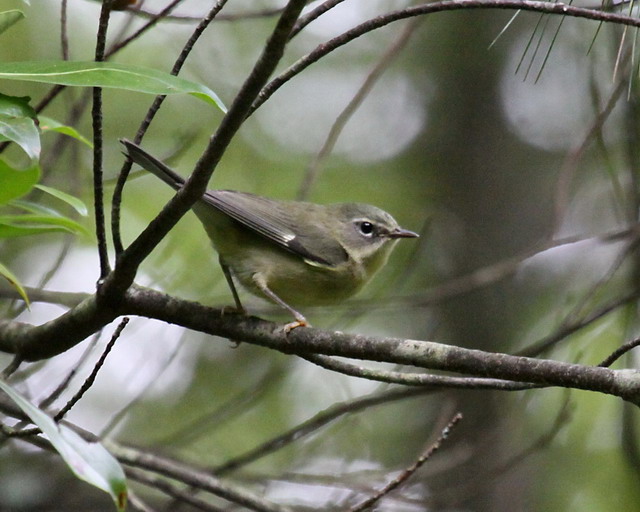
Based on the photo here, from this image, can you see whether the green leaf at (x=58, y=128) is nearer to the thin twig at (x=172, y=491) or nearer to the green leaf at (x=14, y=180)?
the green leaf at (x=14, y=180)

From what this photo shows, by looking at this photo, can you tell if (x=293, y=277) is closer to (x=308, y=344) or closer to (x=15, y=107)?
(x=308, y=344)

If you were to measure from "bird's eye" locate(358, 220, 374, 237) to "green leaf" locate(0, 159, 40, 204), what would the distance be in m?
2.92

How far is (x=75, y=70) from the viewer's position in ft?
8.04

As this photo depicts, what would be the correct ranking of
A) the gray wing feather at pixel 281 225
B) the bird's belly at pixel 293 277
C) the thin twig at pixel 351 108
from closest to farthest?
the gray wing feather at pixel 281 225
the bird's belly at pixel 293 277
the thin twig at pixel 351 108

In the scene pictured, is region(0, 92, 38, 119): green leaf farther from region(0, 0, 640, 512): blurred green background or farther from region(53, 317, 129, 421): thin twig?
region(0, 0, 640, 512): blurred green background

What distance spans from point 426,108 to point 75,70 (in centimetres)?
663

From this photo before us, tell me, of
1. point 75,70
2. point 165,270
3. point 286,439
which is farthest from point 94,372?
point 165,270

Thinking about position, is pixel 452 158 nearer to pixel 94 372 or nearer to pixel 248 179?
pixel 248 179

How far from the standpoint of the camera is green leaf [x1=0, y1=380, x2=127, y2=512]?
1713 mm

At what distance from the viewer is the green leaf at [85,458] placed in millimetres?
1713

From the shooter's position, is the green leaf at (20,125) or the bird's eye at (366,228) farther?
the bird's eye at (366,228)

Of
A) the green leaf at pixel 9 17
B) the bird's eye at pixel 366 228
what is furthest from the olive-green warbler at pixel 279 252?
the green leaf at pixel 9 17

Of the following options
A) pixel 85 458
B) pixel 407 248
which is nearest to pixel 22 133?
pixel 85 458

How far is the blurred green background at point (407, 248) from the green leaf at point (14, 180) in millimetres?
2173
